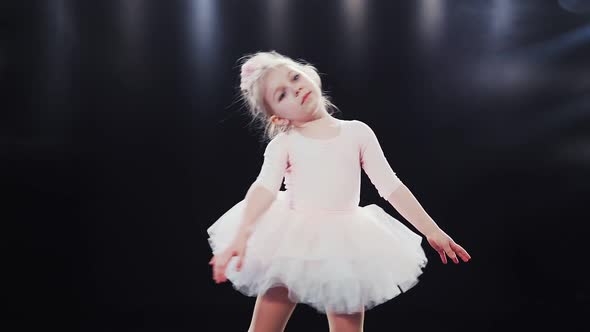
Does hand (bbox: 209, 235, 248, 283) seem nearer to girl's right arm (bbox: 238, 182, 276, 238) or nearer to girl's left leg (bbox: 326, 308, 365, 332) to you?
girl's right arm (bbox: 238, 182, 276, 238)

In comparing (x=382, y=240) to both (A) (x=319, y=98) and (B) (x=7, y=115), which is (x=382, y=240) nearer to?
(A) (x=319, y=98)

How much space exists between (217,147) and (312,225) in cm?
94

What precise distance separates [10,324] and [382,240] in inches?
55.4

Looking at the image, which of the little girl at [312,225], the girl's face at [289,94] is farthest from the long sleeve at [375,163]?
the girl's face at [289,94]

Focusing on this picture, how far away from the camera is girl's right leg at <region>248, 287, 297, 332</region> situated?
1.19m

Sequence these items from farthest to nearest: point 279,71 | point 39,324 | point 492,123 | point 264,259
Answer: point 492,123, point 39,324, point 279,71, point 264,259

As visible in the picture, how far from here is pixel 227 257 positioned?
3.52 feet

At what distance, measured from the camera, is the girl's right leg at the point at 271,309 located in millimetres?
1187

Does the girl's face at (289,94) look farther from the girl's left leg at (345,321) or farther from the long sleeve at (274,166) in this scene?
the girl's left leg at (345,321)

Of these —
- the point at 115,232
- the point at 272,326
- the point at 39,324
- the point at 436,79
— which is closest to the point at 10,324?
the point at 39,324

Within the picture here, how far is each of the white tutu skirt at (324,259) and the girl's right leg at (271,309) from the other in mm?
55

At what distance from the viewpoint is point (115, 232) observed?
6.80 ft

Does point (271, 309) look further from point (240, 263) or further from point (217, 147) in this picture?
point (217, 147)

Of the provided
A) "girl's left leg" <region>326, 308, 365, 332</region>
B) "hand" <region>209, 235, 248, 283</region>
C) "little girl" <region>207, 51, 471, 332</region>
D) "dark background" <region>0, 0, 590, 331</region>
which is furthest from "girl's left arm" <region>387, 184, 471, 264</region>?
"dark background" <region>0, 0, 590, 331</region>
